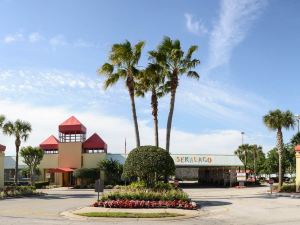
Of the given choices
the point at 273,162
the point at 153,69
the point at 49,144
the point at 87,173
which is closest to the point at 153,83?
the point at 153,69

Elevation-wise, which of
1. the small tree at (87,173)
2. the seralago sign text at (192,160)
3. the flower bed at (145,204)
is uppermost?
the seralago sign text at (192,160)

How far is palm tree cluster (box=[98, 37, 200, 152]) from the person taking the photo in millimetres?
37125

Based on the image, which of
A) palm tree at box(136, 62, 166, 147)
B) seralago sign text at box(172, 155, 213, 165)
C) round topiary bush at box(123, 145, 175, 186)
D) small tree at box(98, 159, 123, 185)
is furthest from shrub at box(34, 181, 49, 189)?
round topiary bush at box(123, 145, 175, 186)

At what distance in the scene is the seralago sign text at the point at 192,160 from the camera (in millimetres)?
63594

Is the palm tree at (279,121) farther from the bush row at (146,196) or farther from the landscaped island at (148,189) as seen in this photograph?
the bush row at (146,196)

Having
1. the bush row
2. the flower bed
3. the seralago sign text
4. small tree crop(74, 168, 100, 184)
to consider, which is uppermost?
the seralago sign text

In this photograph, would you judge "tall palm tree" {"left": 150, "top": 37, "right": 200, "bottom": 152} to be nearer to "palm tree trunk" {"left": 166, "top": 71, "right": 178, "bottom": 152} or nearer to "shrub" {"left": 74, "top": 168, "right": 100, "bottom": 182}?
"palm tree trunk" {"left": 166, "top": 71, "right": 178, "bottom": 152}

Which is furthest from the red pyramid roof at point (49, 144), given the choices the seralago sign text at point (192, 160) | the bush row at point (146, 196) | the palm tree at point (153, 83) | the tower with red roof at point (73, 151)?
the bush row at point (146, 196)

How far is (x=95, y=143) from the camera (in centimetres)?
6331

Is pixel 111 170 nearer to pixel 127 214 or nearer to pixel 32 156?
pixel 32 156

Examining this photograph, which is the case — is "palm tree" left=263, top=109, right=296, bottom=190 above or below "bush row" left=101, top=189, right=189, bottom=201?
above

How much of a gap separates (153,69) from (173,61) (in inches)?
67.6

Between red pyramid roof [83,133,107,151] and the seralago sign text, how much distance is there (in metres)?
9.55

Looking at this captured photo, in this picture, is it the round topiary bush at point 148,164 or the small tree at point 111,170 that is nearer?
the round topiary bush at point 148,164
